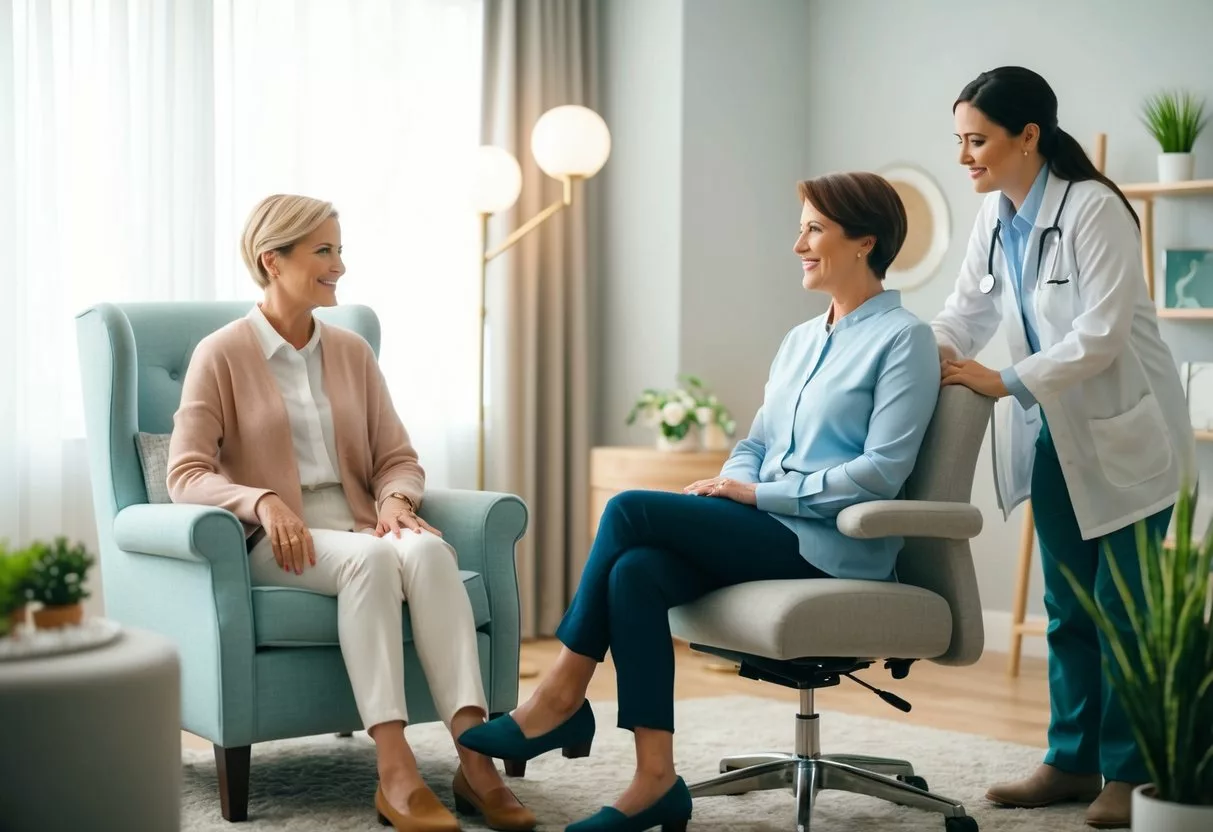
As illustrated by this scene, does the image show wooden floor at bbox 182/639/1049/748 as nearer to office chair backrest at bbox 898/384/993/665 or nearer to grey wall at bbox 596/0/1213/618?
grey wall at bbox 596/0/1213/618

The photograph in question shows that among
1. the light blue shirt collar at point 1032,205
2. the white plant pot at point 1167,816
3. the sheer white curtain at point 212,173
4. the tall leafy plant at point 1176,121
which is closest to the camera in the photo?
the white plant pot at point 1167,816

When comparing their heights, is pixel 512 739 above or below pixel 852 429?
below

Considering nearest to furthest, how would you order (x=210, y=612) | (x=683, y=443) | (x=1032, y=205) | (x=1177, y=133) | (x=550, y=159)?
1. (x=210, y=612)
2. (x=1032, y=205)
3. (x=1177, y=133)
4. (x=550, y=159)
5. (x=683, y=443)

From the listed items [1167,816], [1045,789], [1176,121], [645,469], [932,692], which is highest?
[1176,121]

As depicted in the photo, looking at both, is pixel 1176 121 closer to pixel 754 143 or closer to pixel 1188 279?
pixel 1188 279

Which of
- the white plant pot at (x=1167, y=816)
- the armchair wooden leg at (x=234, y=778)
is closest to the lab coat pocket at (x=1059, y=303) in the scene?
the white plant pot at (x=1167, y=816)

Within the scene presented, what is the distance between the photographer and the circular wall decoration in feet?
15.6

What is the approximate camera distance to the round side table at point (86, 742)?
1.76 metres

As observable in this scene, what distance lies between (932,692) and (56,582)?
8.76 feet

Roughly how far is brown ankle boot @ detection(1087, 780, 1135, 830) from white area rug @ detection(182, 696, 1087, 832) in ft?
0.14

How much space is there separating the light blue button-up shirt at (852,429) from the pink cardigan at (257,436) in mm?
818

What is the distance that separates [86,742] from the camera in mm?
1794

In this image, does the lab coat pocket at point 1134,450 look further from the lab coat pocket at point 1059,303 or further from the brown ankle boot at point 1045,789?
the brown ankle boot at point 1045,789

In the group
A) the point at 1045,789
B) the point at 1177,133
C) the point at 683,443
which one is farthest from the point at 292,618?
the point at 1177,133
